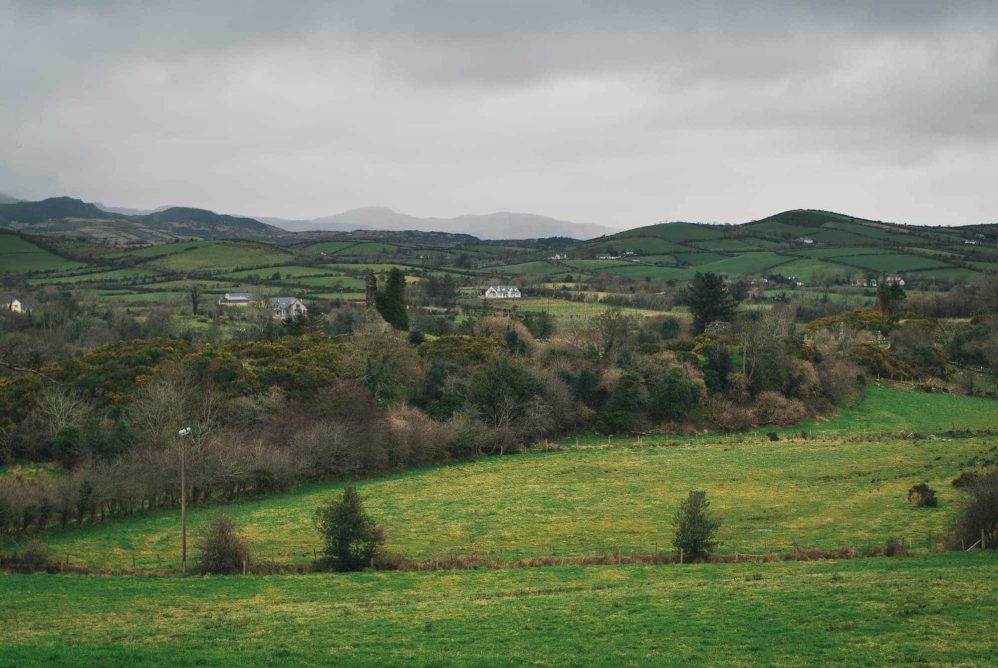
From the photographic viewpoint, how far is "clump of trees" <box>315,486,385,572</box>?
27.8 metres

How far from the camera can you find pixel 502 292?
11219 centimetres

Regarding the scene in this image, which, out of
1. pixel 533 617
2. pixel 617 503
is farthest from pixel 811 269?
pixel 533 617

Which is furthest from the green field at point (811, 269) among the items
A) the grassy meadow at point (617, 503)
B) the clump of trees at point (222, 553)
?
the clump of trees at point (222, 553)

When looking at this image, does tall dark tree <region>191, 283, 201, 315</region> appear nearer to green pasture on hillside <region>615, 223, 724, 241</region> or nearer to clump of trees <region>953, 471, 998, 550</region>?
clump of trees <region>953, 471, 998, 550</region>

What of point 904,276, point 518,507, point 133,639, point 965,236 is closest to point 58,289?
point 518,507

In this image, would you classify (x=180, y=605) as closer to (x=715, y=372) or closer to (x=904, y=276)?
(x=715, y=372)

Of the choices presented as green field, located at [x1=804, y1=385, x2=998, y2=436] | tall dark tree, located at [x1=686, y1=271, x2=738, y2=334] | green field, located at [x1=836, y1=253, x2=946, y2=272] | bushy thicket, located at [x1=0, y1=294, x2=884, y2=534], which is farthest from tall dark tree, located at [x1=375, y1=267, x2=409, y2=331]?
green field, located at [x1=836, y1=253, x2=946, y2=272]

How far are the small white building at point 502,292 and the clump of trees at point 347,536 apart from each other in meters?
81.5

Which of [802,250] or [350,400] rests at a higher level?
[802,250]

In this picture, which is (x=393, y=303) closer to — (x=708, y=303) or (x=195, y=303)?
(x=195, y=303)

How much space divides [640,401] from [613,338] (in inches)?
496

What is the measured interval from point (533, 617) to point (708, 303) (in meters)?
64.4

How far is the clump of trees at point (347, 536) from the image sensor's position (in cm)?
2784

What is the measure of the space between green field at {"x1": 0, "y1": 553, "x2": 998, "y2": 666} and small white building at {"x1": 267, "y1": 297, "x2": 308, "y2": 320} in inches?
2716
